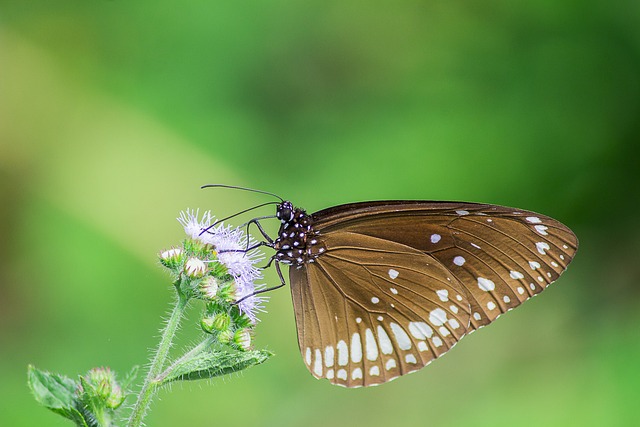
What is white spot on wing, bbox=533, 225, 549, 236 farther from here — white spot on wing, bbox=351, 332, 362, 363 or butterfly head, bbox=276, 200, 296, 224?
butterfly head, bbox=276, 200, 296, 224

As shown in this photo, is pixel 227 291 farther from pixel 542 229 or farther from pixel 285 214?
pixel 542 229

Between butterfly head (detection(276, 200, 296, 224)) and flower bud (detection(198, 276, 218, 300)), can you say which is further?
butterfly head (detection(276, 200, 296, 224))

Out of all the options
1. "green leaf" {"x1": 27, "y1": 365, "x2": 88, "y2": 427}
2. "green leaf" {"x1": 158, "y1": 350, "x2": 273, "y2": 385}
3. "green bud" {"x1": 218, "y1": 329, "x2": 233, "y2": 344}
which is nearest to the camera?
"green leaf" {"x1": 27, "y1": 365, "x2": 88, "y2": 427}

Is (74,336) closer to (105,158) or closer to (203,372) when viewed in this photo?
A: (105,158)

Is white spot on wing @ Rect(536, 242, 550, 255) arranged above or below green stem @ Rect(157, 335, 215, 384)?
above

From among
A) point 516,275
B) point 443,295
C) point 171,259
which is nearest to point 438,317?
point 443,295

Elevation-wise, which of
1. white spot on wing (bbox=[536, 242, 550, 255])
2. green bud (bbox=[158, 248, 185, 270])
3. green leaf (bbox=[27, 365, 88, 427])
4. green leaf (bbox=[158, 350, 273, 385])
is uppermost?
white spot on wing (bbox=[536, 242, 550, 255])

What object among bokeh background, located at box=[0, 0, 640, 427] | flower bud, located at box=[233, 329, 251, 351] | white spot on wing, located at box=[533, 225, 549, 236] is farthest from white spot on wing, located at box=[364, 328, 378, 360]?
bokeh background, located at box=[0, 0, 640, 427]

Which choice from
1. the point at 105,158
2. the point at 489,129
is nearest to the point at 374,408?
the point at 489,129
